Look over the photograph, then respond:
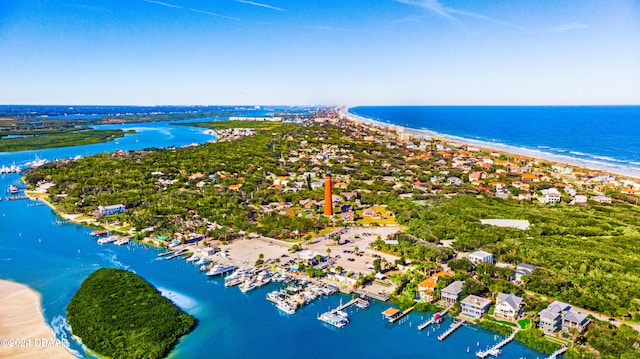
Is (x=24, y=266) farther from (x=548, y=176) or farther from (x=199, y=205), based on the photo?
(x=548, y=176)

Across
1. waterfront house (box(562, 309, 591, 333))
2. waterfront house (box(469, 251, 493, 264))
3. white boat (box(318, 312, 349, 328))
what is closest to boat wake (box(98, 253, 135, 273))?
white boat (box(318, 312, 349, 328))

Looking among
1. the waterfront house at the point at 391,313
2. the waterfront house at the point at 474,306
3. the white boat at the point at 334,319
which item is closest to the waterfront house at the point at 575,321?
the waterfront house at the point at 474,306

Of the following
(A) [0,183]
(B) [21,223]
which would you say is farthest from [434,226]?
(A) [0,183]

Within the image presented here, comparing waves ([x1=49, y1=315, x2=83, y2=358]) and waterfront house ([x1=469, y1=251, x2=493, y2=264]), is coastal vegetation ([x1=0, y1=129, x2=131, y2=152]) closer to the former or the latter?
waves ([x1=49, y1=315, x2=83, y2=358])

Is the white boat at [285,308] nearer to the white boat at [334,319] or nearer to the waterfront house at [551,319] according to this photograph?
the white boat at [334,319]

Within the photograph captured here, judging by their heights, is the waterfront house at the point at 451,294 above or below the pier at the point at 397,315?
above

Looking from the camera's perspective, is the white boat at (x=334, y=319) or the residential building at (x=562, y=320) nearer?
the residential building at (x=562, y=320)
